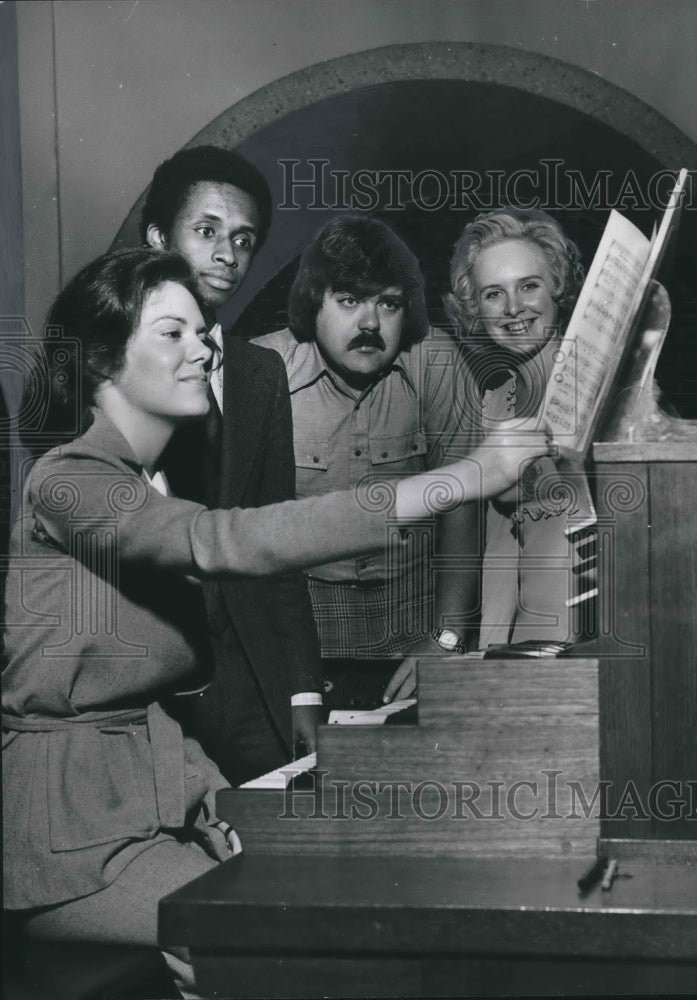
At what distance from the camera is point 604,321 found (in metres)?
1.96

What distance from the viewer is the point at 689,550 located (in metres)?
1.96

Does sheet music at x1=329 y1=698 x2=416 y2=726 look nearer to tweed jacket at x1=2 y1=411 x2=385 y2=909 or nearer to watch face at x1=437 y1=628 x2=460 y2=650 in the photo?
watch face at x1=437 y1=628 x2=460 y2=650

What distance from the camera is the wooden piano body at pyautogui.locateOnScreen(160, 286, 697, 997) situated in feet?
5.98

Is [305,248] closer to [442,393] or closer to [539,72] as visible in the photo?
[442,393]

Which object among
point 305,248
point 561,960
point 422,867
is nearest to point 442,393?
point 305,248

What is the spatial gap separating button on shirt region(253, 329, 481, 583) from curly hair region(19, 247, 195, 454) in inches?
12.5

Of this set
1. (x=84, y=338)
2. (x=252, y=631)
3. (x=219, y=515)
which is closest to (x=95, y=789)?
(x=252, y=631)

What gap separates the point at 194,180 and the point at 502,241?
30.2 inches

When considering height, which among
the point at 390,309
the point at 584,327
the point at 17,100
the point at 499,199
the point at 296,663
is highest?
the point at 17,100

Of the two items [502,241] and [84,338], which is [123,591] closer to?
[84,338]

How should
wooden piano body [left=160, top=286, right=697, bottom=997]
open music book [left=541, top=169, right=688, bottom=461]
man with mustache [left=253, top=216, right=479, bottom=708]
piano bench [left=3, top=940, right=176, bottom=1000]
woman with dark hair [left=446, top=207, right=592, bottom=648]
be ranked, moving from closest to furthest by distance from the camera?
wooden piano body [left=160, top=286, right=697, bottom=997] → open music book [left=541, top=169, right=688, bottom=461] → piano bench [left=3, top=940, right=176, bottom=1000] → woman with dark hair [left=446, top=207, right=592, bottom=648] → man with mustache [left=253, top=216, right=479, bottom=708]

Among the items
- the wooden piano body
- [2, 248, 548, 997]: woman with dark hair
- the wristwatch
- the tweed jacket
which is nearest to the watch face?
the wristwatch

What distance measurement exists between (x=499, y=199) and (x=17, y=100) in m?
1.20

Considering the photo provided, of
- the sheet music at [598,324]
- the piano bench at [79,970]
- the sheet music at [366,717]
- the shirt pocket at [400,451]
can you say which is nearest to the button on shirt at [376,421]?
the shirt pocket at [400,451]
